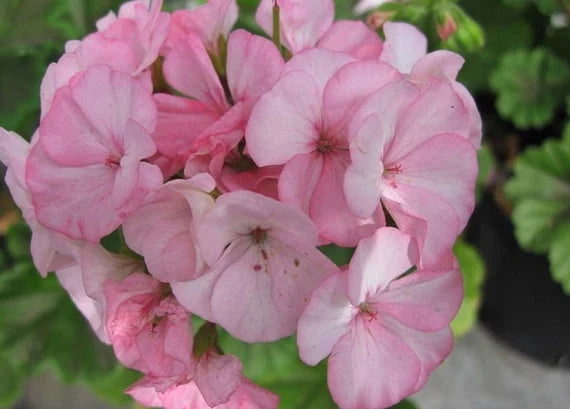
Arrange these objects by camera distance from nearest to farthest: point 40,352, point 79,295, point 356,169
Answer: point 356,169 → point 79,295 → point 40,352

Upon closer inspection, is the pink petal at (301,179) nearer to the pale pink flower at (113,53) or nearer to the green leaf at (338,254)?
the pale pink flower at (113,53)

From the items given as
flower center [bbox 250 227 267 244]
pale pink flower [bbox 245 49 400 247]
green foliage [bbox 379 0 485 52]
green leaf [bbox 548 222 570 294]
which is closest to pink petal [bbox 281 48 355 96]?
pale pink flower [bbox 245 49 400 247]

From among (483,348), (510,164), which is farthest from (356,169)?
(483,348)

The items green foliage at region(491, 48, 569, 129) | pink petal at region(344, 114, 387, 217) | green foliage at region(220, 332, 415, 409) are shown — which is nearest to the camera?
pink petal at region(344, 114, 387, 217)

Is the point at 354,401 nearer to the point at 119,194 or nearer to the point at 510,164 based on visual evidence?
the point at 119,194

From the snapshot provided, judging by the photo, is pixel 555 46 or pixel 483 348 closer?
pixel 555 46

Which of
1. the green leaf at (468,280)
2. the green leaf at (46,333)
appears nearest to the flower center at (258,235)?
the green leaf at (46,333)

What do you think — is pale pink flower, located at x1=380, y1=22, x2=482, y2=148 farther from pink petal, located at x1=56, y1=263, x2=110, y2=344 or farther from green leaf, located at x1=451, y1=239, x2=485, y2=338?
green leaf, located at x1=451, y1=239, x2=485, y2=338

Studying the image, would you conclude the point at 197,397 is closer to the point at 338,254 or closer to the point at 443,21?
the point at 338,254
